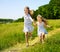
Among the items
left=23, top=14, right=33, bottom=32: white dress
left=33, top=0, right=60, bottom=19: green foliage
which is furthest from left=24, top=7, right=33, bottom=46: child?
left=33, top=0, right=60, bottom=19: green foliage

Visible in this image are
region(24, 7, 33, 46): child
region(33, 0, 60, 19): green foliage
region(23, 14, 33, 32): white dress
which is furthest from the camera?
region(33, 0, 60, 19): green foliage

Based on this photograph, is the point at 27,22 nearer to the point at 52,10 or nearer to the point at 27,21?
the point at 27,21

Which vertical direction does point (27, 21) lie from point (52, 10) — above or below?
below

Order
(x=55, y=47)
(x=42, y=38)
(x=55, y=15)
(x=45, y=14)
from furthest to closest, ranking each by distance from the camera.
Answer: (x=45, y=14), (x=55, y=15), (x=42, y=38), (x=55, y=47)

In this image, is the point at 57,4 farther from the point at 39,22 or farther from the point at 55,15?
the point at 39,22

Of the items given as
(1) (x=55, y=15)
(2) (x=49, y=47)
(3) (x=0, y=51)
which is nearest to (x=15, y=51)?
(3) (x=0, y=51)

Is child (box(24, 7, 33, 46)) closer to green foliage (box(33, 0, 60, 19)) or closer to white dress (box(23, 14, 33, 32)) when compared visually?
white dress (box(23, 14, 33, 32))

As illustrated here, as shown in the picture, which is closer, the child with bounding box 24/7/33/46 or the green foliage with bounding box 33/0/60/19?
the child with bounding box 24/7/33/46

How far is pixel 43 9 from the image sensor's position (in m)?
81.2

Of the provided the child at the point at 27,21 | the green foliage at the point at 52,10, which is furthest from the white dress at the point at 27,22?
the green foliage at the point at 52,10

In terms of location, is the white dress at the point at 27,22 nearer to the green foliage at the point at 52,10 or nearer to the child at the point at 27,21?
the child at the point at 27,21

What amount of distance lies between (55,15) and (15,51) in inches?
2413

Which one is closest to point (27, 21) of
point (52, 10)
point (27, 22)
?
point (27, 22)

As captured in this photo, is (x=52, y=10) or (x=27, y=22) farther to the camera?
(x=52, y=10)
